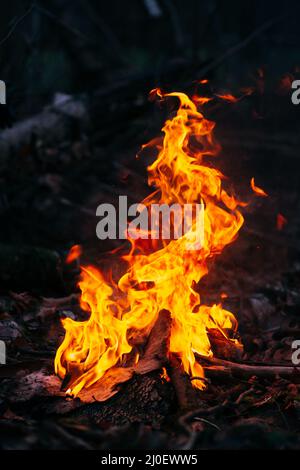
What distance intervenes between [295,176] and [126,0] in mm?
7540

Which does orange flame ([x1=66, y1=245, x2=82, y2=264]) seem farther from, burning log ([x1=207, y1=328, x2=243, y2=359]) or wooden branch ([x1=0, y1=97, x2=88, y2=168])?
burning log ([x1=207, y1=328, x2=243, y2=359])

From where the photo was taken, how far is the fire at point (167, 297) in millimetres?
4176

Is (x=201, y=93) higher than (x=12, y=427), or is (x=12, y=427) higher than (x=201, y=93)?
(x=201, y=93)

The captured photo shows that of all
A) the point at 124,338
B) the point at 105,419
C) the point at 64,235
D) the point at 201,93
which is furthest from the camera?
the point at 201,93

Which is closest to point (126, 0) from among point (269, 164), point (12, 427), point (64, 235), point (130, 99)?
point (130, 99)

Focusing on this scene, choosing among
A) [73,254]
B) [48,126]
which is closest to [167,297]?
[73,254]

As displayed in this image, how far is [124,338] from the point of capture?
168 inches

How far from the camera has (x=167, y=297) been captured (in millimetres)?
4387

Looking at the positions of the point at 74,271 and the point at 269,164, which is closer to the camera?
the point at 74,271

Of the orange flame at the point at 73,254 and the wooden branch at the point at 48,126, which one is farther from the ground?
the wooden branch at the point at 48,126

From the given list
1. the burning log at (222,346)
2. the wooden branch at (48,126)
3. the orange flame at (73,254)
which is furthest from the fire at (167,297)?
the wooden branch at (48,126)

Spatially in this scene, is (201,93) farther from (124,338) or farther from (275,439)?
(275,439)

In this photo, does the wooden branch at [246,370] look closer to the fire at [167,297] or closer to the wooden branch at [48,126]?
the fire at [167,297]

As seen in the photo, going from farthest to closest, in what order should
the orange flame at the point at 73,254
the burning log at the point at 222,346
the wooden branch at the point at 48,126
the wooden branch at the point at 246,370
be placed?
the wooden branch at the point at 48,126 → the orange flame at the point at 73,254 → the burning log at the point at 222,346 → the wooden branch at the point at 246,370
